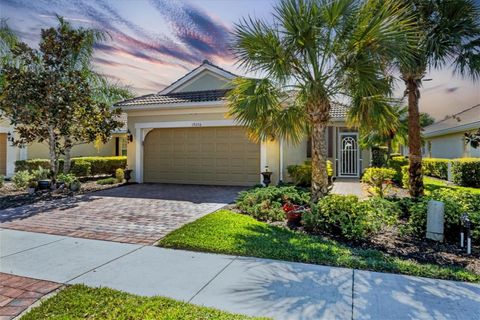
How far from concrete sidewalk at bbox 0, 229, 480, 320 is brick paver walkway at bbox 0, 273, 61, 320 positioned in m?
0.16

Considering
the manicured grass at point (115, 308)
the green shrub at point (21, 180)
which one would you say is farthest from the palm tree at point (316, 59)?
the green shrub at point (21, 180)

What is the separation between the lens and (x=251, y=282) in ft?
12.8

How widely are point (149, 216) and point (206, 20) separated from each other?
6.59m

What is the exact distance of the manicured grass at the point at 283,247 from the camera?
432 cm

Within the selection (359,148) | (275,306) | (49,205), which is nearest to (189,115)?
(49,205)

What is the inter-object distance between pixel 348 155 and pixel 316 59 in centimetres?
1169

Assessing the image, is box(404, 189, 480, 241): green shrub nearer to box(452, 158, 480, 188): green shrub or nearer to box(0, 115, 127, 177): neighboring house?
box(452, 158, 480, 188): green shrub

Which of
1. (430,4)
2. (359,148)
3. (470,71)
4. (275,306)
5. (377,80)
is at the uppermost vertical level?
(430,4)

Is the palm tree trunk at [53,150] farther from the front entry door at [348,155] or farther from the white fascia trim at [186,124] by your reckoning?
the front entry door at [348,155]

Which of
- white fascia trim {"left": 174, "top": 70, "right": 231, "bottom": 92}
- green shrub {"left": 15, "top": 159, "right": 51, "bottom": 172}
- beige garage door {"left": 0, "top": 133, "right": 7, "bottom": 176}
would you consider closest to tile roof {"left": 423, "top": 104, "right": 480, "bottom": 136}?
white fascia trim {"left": 174, "top": 70, "right": 231, "bottom": 92}

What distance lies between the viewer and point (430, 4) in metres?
7.81

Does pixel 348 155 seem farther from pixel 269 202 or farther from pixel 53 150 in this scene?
pixel 53 150

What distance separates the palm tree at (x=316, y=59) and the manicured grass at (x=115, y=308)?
15.6ft

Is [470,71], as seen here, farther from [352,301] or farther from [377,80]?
[352,301]
